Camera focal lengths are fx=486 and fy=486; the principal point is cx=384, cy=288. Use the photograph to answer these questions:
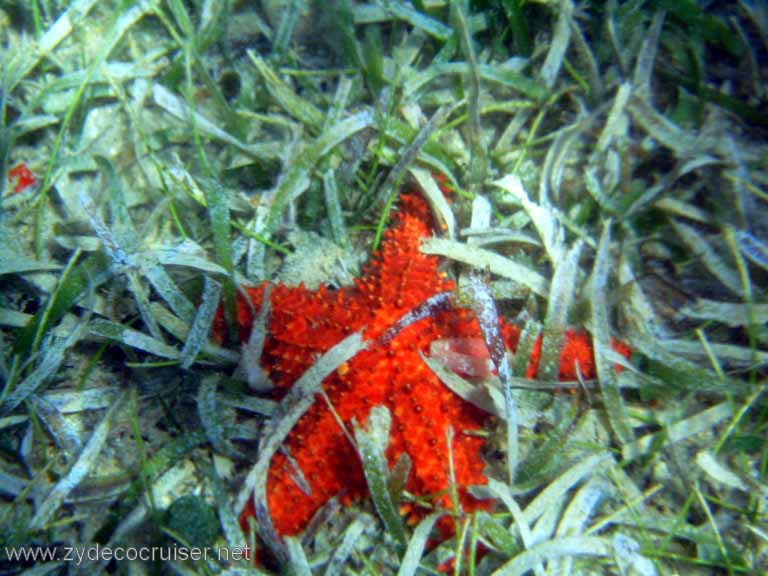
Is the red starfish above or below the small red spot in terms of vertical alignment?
below

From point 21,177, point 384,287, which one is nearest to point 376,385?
point 384,287

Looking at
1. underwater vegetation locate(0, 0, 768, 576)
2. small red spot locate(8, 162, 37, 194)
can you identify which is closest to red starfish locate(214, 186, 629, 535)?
underwater vegetation locate(0, 0, 768, 576)

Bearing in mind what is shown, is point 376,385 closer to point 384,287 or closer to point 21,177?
point 384,287

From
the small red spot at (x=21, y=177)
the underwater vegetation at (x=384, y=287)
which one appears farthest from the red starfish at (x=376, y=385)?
the small red spot at (x=21, y=177)

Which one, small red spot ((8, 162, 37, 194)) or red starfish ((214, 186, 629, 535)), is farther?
small red spot ((8, 162, 37, 194))

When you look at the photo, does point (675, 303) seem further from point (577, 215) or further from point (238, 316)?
point (238, 316)

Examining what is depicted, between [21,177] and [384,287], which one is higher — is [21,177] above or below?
above

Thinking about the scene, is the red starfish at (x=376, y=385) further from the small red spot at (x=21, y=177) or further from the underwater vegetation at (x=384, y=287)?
the small red spot at (x=21, y=177)

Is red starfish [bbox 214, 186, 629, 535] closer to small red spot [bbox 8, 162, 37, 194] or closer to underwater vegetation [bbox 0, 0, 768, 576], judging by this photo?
underwater vegetation [bbox 0, 0, 768, 576]

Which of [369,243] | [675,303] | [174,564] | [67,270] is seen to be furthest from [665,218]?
[67,270]
